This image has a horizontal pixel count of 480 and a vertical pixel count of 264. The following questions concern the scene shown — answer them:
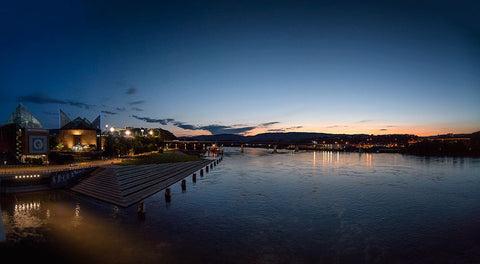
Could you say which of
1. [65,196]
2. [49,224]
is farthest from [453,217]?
[65,196]

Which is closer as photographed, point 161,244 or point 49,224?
point 161,244

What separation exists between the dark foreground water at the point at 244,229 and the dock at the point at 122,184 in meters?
1.40

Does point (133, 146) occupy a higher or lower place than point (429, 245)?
higher

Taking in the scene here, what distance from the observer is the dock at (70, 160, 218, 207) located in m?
24.1

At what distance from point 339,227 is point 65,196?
1026 inches

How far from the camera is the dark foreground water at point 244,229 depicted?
13.9 metres

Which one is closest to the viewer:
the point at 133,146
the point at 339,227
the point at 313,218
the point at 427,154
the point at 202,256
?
the point at 202,256

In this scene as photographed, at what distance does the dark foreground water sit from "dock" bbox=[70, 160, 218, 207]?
1.40m

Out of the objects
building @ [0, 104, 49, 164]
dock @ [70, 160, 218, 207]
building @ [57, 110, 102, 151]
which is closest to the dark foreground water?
dock @ [70, 160, 218, 207]

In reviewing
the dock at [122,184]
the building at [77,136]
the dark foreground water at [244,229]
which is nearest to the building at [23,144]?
the dock at [122,184]

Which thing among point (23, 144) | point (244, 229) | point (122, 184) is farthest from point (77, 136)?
point (244, 229)

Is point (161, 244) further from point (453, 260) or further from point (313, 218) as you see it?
point (453, 260)

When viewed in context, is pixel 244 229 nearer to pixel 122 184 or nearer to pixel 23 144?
pixel 122 184

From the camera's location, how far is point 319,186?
A: 124 feet
